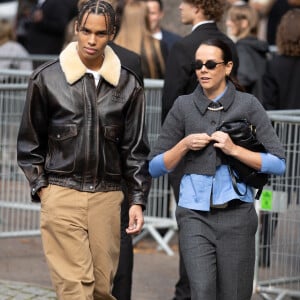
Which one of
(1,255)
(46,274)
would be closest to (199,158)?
(46,274)

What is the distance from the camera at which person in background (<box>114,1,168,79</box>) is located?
30.5 feet

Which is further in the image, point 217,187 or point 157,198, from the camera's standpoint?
point 157,198

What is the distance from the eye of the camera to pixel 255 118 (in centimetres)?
611

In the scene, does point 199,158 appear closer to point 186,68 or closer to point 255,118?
point 255,118

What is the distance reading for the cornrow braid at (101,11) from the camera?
5891 mm

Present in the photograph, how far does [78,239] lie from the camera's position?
5859 mm

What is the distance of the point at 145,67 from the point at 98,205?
13.0 feet

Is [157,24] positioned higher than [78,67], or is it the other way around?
[157,24]

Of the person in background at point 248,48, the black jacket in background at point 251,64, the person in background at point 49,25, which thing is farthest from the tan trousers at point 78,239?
the person in background at point 49,25

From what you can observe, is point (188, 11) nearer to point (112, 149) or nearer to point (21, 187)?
point (112, 149)

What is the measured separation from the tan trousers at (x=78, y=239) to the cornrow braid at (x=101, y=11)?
0.88 meters

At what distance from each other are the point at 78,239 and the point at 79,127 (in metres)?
0.58

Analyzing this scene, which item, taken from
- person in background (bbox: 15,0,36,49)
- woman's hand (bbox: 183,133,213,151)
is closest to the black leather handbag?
woman's hand (bbox: 183,133,213,151)

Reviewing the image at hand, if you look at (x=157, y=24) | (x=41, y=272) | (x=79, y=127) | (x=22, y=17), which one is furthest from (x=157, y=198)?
(x=22, y=17)
